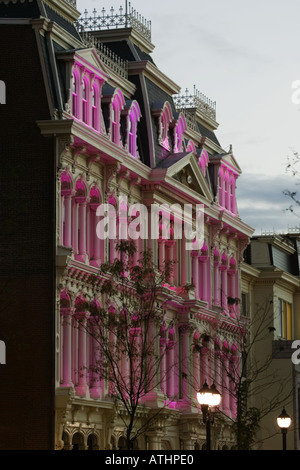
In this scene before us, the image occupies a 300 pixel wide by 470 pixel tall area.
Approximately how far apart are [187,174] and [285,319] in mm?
21665

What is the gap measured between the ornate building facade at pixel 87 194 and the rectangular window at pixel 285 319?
1507 centimetres

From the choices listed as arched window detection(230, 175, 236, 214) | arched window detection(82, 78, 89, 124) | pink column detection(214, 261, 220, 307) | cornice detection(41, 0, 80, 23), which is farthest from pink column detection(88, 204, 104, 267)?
arched window detection(230, 175, 236, 214)

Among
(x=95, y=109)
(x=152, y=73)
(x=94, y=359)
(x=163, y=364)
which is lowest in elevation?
(x=94, y=359)

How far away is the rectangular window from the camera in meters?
80.6

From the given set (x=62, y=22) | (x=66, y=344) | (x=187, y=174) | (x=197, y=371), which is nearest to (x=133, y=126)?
(x=187, y=174)

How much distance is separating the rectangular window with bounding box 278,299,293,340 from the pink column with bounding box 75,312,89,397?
29.7m

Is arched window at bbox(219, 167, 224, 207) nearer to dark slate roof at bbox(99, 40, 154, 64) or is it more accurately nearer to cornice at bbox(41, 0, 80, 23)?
dark slate roof at bbox(99, 40, 154, 64)

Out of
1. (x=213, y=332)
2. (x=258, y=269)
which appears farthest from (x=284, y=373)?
(x=213, y=332)

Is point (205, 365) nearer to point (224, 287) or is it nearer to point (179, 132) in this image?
point (224, 287)

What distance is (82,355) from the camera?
52.0 meters
